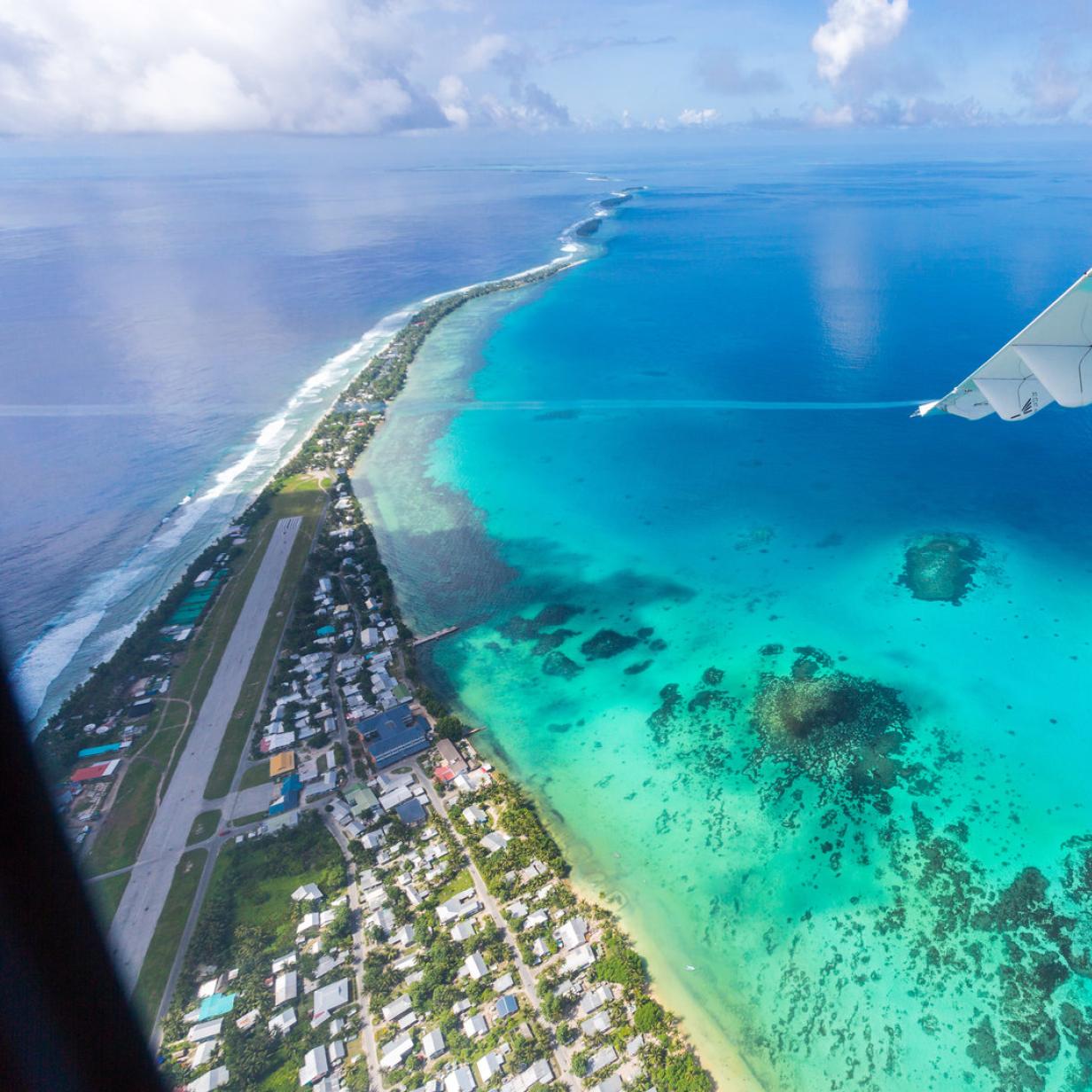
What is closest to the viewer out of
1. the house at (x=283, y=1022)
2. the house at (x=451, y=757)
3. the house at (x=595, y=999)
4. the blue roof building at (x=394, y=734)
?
the house at (x=283, y=1022)

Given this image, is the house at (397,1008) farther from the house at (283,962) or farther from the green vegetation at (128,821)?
the green vegetation at (128,821)

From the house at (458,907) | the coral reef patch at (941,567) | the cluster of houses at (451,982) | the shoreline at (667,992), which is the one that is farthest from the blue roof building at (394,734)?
the coral reef patch at (941,567)

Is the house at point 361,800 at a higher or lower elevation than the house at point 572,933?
higher

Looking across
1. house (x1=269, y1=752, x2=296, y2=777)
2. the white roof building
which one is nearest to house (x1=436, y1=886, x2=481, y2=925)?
the white roof building

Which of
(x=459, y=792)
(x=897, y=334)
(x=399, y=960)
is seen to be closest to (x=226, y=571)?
(x=459, y=792)

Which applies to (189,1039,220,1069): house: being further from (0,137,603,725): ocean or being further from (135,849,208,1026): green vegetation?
(0,137,603,725): ocean

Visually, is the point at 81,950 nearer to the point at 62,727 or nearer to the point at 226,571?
the point at 62,727

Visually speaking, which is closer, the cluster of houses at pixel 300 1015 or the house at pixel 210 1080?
the house at pixel 210 1080
